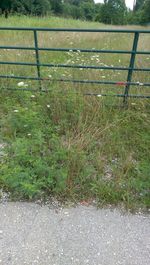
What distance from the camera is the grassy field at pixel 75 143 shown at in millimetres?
2475

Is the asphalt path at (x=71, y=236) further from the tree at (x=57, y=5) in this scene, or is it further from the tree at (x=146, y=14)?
the tree at (x=57, y=5)

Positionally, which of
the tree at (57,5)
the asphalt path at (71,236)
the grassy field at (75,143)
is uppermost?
the grassy field at (75,143)

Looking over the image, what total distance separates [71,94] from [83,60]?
1.60 metres

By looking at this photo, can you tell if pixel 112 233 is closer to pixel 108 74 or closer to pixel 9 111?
pixel 9 111

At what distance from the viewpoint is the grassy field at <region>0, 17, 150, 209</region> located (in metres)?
2.47

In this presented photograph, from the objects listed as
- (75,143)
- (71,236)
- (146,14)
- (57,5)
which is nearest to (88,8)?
(57,5)

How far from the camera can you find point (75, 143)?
2.97 meters

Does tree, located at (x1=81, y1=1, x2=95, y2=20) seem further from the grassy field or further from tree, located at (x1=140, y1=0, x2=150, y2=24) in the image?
the grassy field

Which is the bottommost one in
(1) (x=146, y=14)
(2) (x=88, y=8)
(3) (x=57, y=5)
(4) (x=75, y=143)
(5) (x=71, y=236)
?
(2) (x=88, y=8)

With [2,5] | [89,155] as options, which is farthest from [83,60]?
[2,5]

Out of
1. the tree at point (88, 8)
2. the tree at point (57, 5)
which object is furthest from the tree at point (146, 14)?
the tree at point (88, 8)

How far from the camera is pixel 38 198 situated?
245 centimetres

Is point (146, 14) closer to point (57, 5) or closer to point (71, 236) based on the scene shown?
point (57, 5)

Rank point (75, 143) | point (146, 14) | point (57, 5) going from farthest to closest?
1. point (57, 5)
2. point (146, 14)
3. point (75, 143)
